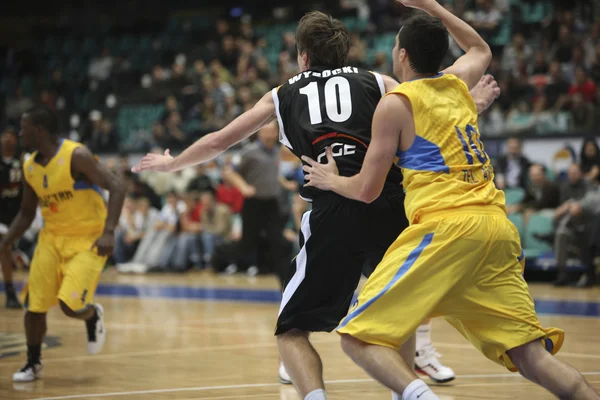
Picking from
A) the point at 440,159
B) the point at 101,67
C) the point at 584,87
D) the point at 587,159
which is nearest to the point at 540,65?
the point at 584,87

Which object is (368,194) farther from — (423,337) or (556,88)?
(556,88)

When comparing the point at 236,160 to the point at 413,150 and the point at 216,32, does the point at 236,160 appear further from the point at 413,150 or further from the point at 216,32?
the point at 413,150

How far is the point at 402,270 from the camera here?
358 centimetres

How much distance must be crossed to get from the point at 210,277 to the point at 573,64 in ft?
22.8

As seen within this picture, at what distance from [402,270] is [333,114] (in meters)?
0.91

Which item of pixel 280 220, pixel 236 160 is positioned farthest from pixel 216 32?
pixel 280 220

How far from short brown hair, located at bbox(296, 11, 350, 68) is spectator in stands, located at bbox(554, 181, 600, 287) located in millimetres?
8228

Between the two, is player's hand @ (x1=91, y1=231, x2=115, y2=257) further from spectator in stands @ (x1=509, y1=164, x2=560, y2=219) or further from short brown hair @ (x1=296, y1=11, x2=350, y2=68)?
spectator in stands @ (x1=509, y1=164, x2=560, y2=219)

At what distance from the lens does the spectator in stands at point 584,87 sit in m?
14.0

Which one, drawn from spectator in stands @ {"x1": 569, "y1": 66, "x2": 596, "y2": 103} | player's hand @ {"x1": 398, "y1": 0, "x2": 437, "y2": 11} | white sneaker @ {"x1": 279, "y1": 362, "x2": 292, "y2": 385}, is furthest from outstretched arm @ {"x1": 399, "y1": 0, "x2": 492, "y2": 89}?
spectator in stands @ {"x1": 569, "y1": 66, "x2": 596, "y2": 103}

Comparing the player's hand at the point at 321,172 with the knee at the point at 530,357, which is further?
the player's hand at the point at 321,172

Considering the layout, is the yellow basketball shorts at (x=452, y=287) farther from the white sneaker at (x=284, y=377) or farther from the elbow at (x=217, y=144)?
the white sneaker at (x=284, y=377)

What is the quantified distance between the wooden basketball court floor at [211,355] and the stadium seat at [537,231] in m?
0.98

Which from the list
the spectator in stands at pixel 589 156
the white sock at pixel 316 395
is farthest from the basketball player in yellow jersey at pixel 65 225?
the spectator in stands at pixel 589 156
